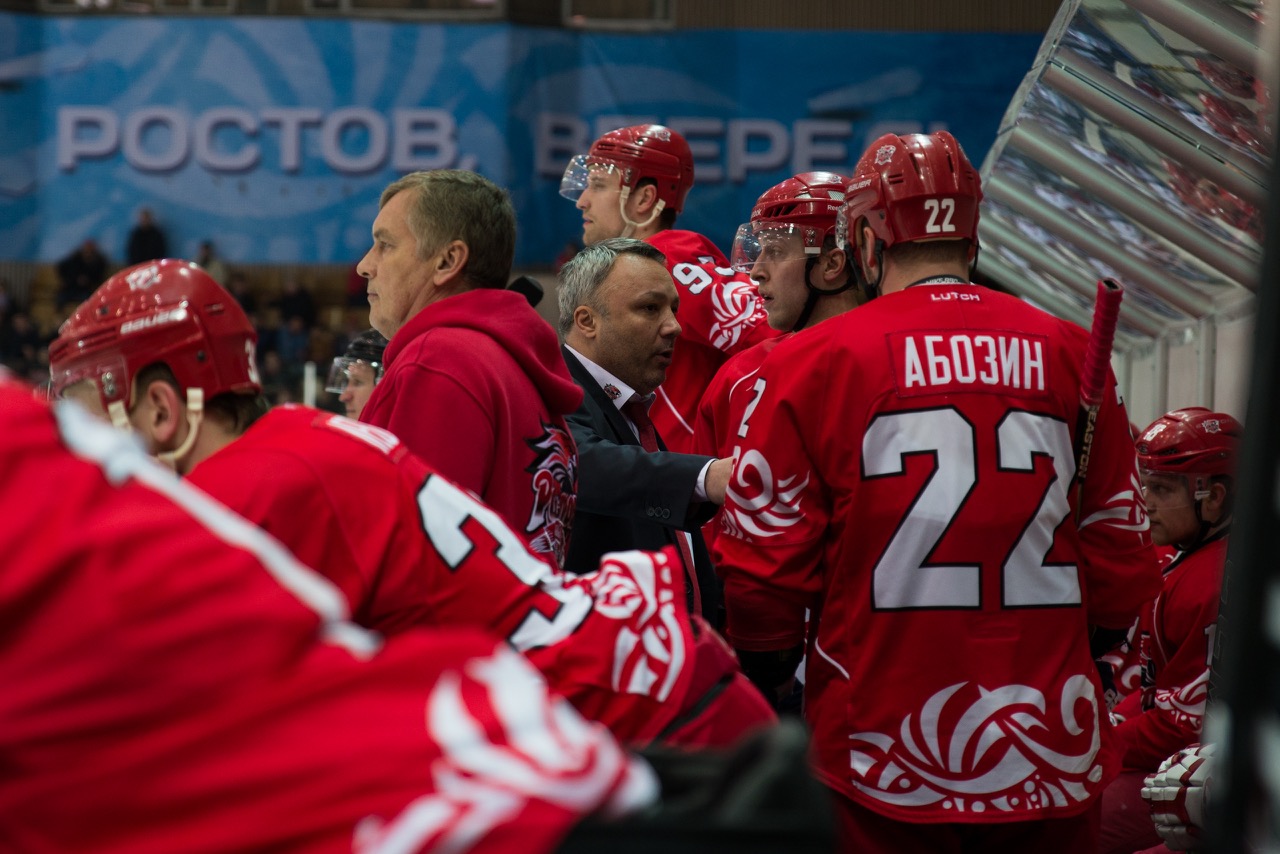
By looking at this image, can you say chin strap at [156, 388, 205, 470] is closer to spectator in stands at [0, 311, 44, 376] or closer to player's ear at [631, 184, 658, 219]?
player's ear at [631, 184, 658, 219]

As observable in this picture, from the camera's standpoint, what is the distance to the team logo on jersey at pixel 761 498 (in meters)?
2.52

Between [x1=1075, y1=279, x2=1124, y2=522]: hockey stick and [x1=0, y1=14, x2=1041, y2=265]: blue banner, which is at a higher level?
[x1=1075, y1=279, x2=1124, y2=522]: hockey stick

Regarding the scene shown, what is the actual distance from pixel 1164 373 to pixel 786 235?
126 inches

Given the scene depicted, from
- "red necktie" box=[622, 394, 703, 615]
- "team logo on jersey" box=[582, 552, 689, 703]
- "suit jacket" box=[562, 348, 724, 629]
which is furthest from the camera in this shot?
"red necktie" box=[622, 394, 703, 615]

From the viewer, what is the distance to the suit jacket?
2914 mm

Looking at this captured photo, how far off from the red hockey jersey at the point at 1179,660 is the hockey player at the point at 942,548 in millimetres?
1451

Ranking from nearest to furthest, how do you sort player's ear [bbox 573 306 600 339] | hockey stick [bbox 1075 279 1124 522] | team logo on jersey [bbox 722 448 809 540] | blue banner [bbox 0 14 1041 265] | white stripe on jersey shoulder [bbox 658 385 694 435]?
hockey stick [bbox 1075 279 1124 522] < team logo on jersey [bbox 722 448 809 540] < player's ear [bbox 573 306 600 339] < white stripe on jersey shoulder [bbox 658 385 694 435] < blue banner [bbox 0 14 1041 265]

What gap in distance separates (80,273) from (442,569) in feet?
48.7

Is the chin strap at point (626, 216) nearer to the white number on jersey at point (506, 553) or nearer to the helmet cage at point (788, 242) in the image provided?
the helmet cage at point (788, 242)

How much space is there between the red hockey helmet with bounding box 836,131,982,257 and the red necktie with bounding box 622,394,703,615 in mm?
910

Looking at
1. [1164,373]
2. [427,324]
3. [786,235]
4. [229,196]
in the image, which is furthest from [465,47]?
[427,324]

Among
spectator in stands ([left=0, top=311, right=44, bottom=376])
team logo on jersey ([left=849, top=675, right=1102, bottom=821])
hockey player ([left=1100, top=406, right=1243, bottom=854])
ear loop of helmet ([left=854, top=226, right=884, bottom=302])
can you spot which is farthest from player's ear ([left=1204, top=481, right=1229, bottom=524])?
spectator in stands ([left=0, top=311, right=44, bottom=376])

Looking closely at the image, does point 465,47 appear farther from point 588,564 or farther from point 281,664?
point 281,664

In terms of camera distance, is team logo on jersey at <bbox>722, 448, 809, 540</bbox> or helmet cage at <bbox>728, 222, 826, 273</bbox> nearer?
team logo on jersey at <bbox>722, 448, 809, 540</bbox>
